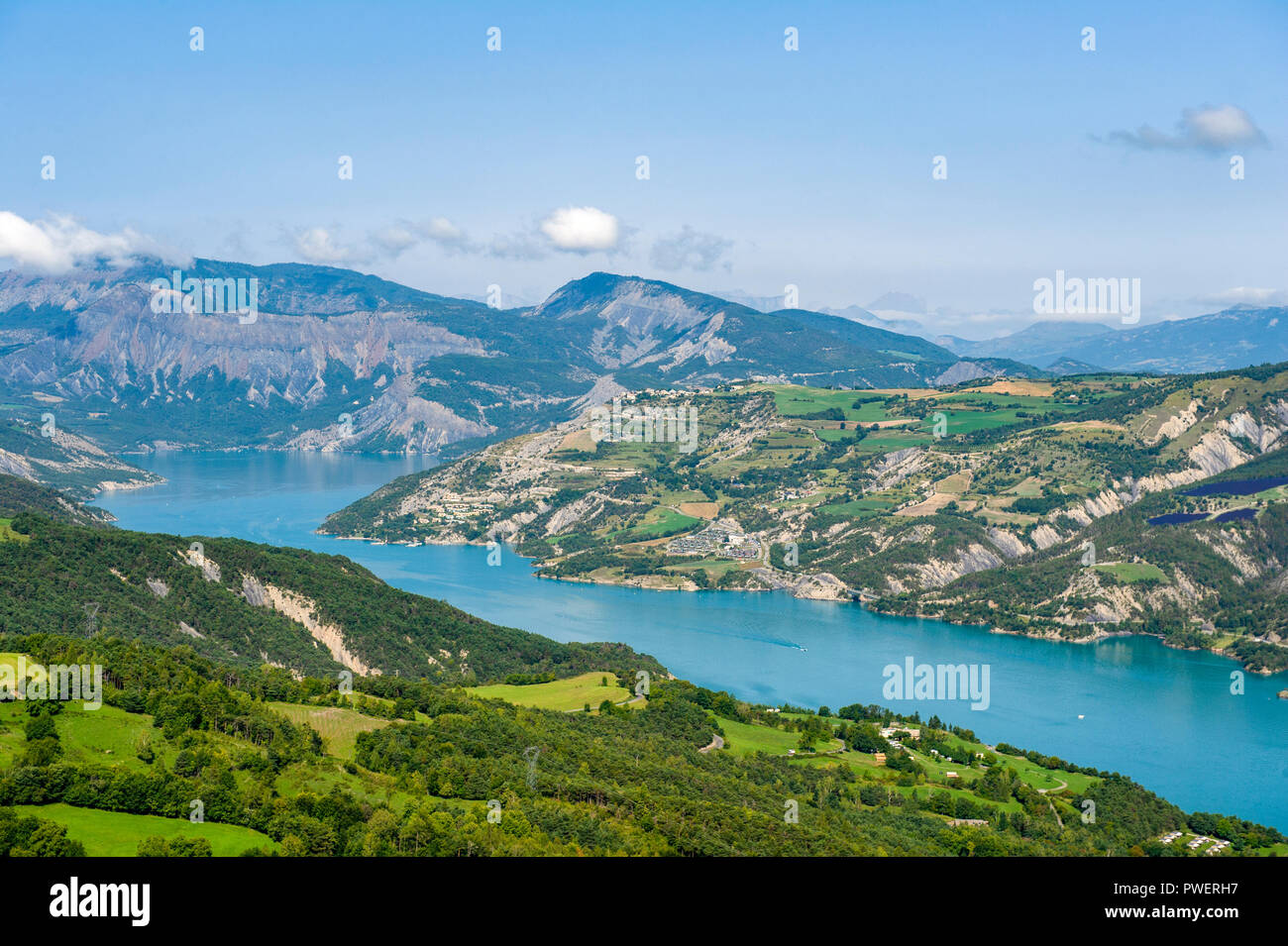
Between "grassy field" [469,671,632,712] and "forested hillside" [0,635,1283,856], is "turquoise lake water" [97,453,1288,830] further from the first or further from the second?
"grassy field" [469,671,632,712]

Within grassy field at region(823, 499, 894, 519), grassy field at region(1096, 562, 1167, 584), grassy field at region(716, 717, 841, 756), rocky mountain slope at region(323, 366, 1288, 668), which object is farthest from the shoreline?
grassy field at region(716, 717, 841, 756)

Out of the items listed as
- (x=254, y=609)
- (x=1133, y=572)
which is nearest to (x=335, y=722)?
(x=254, y=609)

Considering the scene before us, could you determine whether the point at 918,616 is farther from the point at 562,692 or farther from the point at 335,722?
the point at 335,722

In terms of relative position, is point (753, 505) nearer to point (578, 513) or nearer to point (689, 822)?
point (578, 513)

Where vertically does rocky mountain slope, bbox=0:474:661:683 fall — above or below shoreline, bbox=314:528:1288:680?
above

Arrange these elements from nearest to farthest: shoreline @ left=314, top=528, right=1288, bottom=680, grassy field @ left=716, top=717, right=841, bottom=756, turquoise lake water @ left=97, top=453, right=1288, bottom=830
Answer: grassy field @ left=716, top=717, right=841, bottom=756, turquoise lake water @ left=97, top=453, right=1288, bottom=830, shoreline @ left=314, top=528, right=1288, bottom=680

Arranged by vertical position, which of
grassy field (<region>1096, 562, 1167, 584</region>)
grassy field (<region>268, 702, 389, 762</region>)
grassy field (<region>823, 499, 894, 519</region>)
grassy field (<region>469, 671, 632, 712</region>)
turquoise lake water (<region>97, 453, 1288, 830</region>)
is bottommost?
turquoise lake water (<region>97, 453, 1288, 830</region>)
